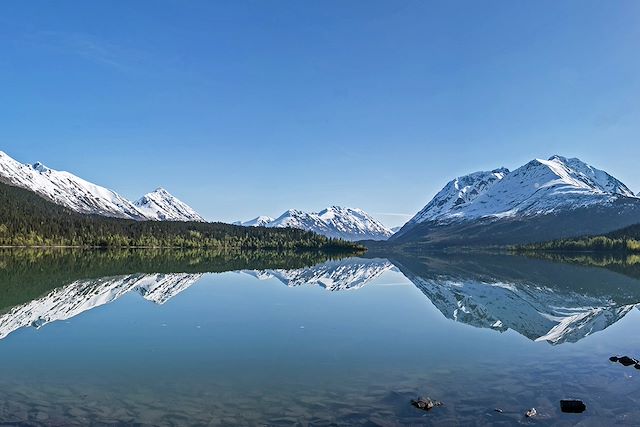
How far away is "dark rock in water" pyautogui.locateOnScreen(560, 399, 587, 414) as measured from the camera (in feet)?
63.1

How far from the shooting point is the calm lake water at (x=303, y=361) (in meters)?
18.6

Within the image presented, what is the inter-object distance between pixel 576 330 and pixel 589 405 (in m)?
21.2

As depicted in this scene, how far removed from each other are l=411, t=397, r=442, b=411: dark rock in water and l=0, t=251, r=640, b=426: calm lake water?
404 mm

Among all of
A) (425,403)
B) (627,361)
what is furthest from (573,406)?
(627,361)

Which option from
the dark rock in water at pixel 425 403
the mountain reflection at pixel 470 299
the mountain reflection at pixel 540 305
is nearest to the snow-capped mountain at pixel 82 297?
the mountain reflection at pixel 470 299

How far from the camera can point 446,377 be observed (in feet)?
78.6

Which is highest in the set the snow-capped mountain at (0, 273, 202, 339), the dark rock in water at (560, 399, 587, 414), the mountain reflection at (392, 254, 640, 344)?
the snow-capped mountain at (0, 273, 202, 339)

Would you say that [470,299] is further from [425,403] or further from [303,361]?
[425,403]

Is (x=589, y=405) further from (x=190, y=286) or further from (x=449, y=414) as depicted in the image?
(x=190, y=286)

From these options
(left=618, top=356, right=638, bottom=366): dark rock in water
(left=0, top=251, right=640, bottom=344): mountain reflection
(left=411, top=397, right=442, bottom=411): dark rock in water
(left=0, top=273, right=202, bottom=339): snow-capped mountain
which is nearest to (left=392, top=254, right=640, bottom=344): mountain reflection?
(left=0, top=251, right=640, bottom=344): mountain reflection

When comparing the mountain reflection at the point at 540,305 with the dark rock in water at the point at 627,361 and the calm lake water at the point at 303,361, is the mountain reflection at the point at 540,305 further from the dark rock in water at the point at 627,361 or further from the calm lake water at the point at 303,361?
the dark rock in water at the point at 627,361

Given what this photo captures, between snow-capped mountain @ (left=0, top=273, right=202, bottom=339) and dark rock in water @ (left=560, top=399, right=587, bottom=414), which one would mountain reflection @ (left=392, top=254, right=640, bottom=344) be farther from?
snow-capped mountain @ (left=0, top=273, right=202, bottom=339)

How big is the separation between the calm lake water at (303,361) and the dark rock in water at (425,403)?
1.33 ft

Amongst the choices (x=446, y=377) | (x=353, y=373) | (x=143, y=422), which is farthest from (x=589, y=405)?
(x=143, y=422)
